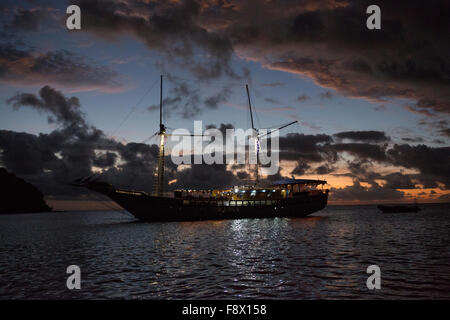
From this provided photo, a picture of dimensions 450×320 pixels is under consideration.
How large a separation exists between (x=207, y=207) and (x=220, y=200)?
3.54m

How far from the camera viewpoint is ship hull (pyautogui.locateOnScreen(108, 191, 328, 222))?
57188 millimetres

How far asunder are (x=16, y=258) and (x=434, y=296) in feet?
88.9

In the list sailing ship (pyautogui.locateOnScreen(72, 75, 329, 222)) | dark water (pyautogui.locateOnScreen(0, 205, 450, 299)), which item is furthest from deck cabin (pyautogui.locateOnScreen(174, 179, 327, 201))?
dark water (pyautogui.locateOnScreen(0, 205, 450, 299))

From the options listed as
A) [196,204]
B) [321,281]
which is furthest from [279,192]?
[321,281]

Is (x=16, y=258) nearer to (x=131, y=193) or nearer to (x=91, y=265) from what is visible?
(x=91, y=265)

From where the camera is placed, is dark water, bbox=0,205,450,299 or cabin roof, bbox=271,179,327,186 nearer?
dark water, bbox=0,205,450,299

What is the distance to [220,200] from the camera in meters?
64.0

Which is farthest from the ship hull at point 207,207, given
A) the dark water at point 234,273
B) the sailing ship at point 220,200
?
the dark water at point 234,273

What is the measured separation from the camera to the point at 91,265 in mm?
18750

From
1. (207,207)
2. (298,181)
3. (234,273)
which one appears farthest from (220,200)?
(234,273)

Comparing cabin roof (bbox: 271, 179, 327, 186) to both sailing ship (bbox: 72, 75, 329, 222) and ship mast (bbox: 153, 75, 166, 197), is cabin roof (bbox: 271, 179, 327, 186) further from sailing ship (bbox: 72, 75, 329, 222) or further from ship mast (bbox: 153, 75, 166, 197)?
ship mast (bbox: 153, 75, 166, 197)

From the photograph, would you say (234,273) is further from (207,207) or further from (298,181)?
(298,181)
